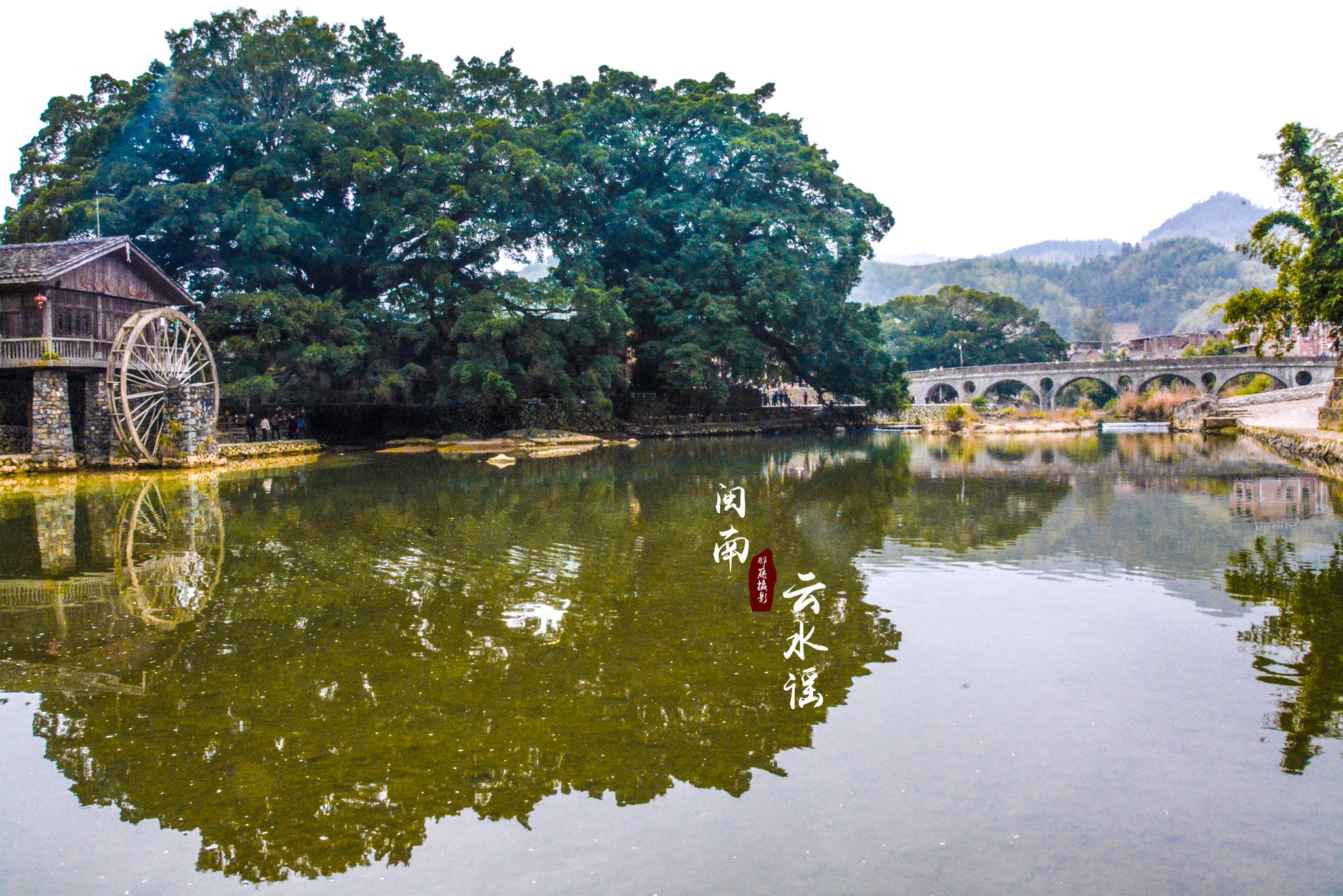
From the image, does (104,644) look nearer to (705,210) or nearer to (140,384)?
(140,384)

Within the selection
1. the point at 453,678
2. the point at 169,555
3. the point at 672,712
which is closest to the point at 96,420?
the point at 169,555

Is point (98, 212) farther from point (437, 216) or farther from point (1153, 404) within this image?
point (1153, 404)

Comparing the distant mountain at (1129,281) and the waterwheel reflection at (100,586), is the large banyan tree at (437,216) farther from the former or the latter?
the distant mountain at (1129,281)

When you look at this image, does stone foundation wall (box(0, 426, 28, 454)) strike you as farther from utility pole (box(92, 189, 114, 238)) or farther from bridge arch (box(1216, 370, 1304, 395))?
bridge arch (box(1216, 370, 1304, 395))

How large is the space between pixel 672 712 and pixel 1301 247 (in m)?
22.9

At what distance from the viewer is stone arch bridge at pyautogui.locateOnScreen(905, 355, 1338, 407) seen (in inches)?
2303

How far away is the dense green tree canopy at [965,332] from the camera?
78.6 meters

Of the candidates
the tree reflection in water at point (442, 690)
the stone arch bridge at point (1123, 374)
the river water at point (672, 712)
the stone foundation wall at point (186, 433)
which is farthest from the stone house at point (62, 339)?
the stone arch bridge at point (1123, 374)

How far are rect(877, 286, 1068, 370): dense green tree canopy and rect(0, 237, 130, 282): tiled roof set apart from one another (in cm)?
6380

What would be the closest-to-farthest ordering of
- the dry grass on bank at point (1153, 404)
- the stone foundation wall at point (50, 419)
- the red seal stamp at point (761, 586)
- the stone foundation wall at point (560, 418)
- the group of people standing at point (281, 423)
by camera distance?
the red seal stamp at point (761, 586) < the stone foundation wall at point (50, 419) < the group of people standing at point (281, 423) < the stone foundation wall at point (560, 418) < the dry grass on bank at point (1153, 404)

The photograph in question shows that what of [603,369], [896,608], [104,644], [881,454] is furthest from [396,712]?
[603,369]

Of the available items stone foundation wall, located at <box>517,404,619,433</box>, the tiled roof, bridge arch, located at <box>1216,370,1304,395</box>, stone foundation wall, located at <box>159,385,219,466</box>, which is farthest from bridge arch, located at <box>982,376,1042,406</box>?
the tiled roof

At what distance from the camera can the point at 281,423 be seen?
3147 cm

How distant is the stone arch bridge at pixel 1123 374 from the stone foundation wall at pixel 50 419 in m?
46.9
